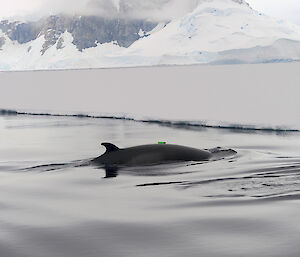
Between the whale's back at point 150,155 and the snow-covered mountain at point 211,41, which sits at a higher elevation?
the snow-covered mountain at point 211,41

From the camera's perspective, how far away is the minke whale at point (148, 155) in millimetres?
10406

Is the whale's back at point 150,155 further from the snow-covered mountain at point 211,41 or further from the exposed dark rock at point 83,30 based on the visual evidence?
the exposed dark rock at point 83,30

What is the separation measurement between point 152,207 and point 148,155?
3789 millimetres

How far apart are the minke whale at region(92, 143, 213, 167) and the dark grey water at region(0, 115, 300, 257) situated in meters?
0.33

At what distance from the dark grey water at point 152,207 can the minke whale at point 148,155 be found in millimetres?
328

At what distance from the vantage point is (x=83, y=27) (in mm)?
163625

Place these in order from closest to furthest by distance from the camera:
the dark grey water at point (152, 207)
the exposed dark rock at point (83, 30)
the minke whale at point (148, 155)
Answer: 1. the dark grey water at point (152, 207)
2. the minke whale at point (148, 155)
3. the exposed dark rock at point (83, 30)

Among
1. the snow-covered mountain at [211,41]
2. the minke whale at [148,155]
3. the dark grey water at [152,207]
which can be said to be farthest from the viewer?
the snow-covered mountain at [211,41]

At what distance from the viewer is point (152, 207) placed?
670cm

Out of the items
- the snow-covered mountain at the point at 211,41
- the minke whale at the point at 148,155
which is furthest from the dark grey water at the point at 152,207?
the snow-covered mountain at the point at 211,41

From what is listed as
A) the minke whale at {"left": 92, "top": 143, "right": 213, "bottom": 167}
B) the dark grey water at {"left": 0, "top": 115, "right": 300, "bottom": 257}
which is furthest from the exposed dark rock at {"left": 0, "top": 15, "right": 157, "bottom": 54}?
the dark grey water at {"left": 0, "top": 115, "right": 300, "bottom": 257}

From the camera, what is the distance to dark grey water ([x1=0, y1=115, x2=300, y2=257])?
500 centimetres

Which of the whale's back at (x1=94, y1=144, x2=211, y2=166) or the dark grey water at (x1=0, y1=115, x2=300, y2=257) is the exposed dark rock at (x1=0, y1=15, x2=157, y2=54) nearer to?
the whale's back at (x1=94, y1=144, x2=211, y2=166)

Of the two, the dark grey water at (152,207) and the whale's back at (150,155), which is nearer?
the dark grey water at (152,207)
